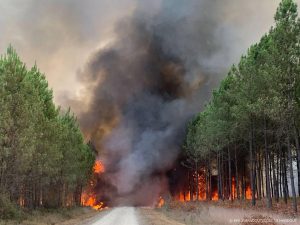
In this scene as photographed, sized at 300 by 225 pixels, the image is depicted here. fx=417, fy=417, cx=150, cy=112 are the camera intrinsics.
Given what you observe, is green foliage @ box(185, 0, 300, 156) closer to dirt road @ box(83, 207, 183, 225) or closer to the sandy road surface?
dirt road @ box(83, 207, 183, 225)

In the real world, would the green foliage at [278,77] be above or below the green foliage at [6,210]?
above

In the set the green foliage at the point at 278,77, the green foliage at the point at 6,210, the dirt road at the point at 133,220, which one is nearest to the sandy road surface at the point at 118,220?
the dirt road at the point at 133,220

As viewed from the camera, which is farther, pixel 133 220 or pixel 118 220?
pixel 118 220

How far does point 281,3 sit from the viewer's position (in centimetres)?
3391

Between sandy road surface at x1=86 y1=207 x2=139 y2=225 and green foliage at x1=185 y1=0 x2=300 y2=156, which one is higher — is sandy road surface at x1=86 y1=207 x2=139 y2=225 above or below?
below

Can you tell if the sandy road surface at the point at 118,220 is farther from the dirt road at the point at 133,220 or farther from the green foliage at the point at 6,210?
the green foliage at the point at 6,210

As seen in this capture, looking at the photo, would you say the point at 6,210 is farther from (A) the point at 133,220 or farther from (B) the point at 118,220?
(A) the point at 133,220

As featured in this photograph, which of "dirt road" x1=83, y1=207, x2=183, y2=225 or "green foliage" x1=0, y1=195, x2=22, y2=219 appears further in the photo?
"dirt road" x1=83, y1=207, x2=183, y2=225

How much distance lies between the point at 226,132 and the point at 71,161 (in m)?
20.8

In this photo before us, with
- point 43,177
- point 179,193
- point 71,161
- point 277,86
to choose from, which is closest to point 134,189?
point 179,193

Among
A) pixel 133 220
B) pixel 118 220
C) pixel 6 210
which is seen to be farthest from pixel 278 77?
pixel 6 210

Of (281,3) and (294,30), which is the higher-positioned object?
(281,3)

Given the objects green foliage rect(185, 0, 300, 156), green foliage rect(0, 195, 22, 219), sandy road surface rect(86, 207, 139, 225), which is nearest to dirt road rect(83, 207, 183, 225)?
sandy road surface rect(86, 207, 139, 225)

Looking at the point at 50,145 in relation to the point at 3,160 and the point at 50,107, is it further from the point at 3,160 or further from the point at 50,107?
the point at 3,160
